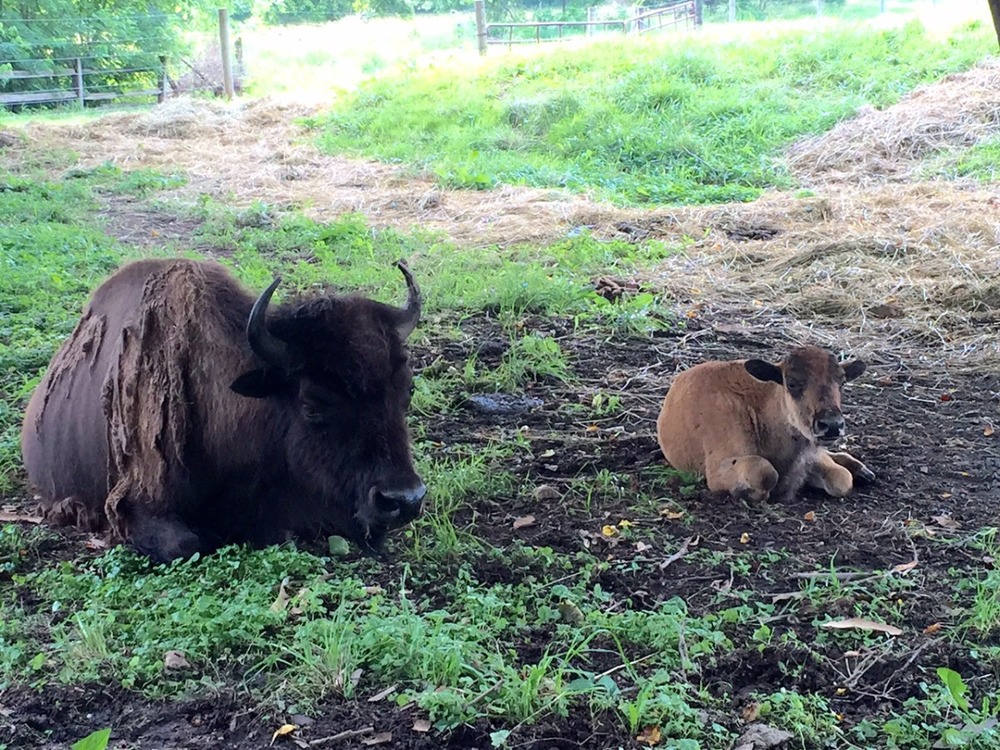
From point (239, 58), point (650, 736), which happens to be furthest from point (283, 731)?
point (239, 58)

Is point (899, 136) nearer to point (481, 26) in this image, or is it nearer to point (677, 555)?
point (677, 555)

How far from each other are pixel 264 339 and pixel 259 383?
0.87 feet

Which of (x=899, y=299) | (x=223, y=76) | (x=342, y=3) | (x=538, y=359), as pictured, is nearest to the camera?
(x=538, y=359)

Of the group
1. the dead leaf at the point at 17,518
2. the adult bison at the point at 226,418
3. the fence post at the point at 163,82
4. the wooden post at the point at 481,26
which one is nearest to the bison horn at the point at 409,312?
the adult bison at the point at 226,418

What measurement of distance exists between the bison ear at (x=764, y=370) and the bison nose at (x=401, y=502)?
6.61 ft

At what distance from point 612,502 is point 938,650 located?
6.36ft

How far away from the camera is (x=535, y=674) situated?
11.4 ft

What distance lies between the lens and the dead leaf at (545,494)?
216 inches

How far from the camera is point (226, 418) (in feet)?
15.9

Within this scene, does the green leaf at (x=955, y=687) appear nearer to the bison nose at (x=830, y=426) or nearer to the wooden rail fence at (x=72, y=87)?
the bison nose at (x=830, y=426)

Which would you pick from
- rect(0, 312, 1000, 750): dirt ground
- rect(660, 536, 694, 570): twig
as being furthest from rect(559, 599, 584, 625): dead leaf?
rect(660, 536, 694, 570): twig

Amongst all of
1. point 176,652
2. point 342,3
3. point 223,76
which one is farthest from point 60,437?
point 342,3

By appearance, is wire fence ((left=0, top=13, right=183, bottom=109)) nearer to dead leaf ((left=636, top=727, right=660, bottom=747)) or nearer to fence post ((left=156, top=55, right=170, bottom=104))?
fence post ((left=156, top=55, right=170, bottom=104))

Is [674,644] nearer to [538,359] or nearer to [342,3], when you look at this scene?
[538,359]
